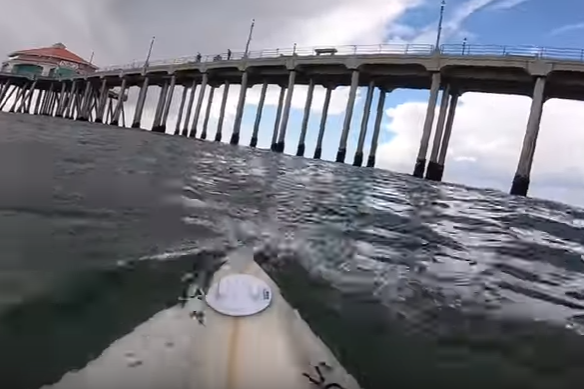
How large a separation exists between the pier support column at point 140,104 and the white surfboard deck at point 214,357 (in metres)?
75.4

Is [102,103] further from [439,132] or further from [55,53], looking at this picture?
[439,132]

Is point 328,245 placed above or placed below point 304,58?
below

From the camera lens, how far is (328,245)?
6.95m

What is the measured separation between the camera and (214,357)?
292cm

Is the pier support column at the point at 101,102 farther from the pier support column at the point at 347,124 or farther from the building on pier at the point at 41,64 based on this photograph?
the pier support column at the point at 347,124

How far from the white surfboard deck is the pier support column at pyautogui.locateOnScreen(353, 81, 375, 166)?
46.3 metres

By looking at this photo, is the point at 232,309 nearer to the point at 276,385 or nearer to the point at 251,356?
the point at 251,356

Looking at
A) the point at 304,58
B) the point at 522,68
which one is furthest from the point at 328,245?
the point at 304,58

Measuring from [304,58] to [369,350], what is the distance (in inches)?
1900

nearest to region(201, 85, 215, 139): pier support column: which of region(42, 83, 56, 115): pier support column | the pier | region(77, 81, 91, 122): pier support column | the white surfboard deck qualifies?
the pier

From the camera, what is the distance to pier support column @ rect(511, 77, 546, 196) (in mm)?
34594

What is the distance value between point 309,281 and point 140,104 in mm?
76467

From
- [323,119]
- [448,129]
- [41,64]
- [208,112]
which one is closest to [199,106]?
[208,112]

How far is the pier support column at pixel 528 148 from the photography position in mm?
34594
